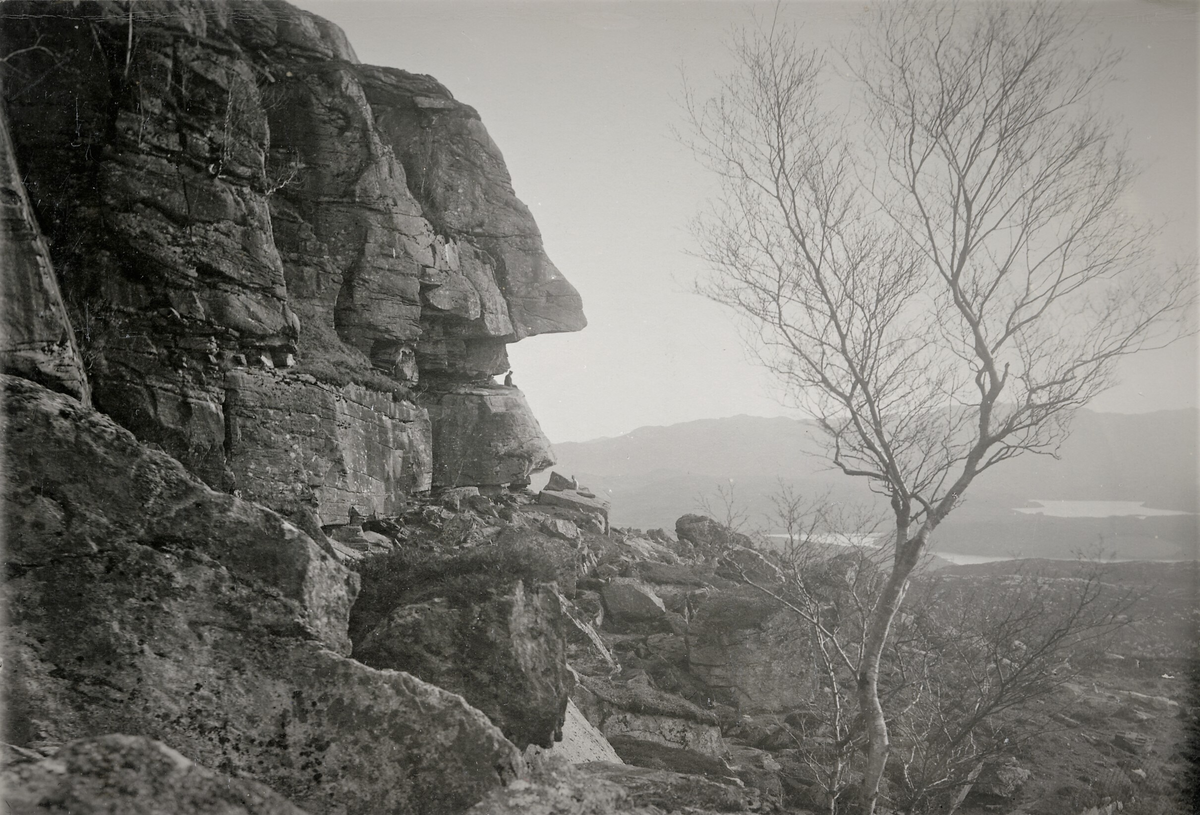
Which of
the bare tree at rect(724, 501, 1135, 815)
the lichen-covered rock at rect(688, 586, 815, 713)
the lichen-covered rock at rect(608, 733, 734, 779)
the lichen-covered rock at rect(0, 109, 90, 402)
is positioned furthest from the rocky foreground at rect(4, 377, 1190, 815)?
the lichen-covered rock at rect(0, 109, 90, 402)

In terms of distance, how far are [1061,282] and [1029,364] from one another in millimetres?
1045

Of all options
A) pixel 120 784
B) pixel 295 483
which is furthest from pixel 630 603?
pixel 120 784

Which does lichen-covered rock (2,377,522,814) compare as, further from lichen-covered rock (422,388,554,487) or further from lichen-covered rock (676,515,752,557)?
lichen-covered rock (676,515,752,557)

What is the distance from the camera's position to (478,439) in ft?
90.9

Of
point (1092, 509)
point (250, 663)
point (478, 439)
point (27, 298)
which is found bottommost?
point (1092, 509)

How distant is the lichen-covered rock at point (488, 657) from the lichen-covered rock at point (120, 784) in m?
3.14

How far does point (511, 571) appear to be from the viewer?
728cm

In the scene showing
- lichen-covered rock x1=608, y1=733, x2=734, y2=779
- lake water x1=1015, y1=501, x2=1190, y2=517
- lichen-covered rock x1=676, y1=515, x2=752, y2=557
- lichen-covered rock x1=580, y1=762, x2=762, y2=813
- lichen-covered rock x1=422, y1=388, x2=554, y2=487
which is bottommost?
lichen-covered rock x1=608, y1=733, x2=734, y2=779

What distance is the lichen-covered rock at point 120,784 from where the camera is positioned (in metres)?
2.58

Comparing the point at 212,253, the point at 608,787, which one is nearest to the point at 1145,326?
the point at 608,787

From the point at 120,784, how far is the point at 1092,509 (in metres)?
69.7

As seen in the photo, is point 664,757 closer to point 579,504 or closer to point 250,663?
point 250,663

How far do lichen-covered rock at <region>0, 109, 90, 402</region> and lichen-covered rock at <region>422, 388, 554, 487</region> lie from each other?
51.8ft

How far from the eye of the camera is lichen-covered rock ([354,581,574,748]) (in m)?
6.18
